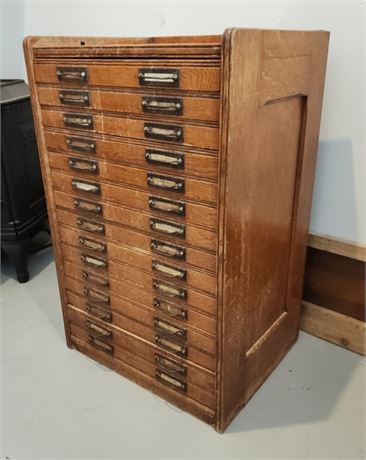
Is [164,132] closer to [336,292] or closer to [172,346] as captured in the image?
[172,346]

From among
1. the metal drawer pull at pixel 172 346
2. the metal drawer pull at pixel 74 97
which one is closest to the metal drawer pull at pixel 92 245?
the metal drawer pull at pixel 172 346

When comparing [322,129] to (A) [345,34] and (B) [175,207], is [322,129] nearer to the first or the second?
(A) [345,34]

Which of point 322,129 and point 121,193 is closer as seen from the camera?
point 121,193

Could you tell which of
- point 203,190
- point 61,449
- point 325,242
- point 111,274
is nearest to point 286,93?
point 203,190

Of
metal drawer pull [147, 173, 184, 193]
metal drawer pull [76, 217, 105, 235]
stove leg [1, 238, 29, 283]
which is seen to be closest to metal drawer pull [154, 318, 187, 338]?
metal drawer pull [76, 217, 105, 235]

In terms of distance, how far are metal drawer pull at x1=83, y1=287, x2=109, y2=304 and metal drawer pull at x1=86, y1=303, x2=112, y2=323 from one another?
0.11 feet

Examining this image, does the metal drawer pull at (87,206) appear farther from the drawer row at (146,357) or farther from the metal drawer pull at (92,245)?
the drawer row at (146,357)

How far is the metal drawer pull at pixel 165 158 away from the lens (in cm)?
107

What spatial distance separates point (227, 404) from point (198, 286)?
1.27 ft

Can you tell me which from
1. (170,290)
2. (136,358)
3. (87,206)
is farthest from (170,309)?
(87,206)

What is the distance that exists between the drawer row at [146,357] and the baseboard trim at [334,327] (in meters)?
0.60

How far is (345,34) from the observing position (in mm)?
1333

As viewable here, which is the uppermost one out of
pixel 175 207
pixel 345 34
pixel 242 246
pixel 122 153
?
pixel 345 34

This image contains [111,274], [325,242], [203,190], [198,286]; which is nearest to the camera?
[203,190]
